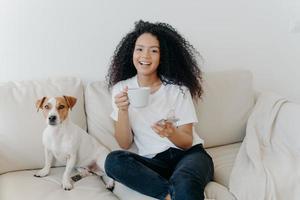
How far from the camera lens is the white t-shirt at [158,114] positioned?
5.66 ft

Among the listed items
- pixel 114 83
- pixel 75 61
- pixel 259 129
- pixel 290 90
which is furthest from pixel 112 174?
pixel 290 90

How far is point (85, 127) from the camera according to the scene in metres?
1.88

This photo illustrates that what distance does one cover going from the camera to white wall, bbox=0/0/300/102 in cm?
188

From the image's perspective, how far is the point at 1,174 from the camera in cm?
173

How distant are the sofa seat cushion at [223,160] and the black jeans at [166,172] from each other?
0.09 meters

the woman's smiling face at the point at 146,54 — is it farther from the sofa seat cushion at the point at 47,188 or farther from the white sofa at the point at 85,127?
the sofa seat cushion at the point at 47,188

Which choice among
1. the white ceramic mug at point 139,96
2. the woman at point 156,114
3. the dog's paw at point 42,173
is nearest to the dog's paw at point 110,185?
the woman at point 156,114

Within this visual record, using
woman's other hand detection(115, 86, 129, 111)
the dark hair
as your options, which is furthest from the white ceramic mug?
the dark hair

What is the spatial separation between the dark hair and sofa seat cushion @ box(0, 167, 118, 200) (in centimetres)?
50

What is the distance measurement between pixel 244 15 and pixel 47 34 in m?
1.16

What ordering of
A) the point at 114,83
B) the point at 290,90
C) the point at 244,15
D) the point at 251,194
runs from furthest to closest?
the point at 290,90 → the point at 244,15 → the point at 114,83 → the point at 251,194

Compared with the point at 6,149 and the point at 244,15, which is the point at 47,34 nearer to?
the point at 6,149

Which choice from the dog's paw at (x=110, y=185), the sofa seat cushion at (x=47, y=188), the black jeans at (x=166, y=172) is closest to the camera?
the black jeans at (x=166, y=172)

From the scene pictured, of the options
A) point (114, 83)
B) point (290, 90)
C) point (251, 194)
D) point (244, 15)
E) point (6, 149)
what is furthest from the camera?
point (290, 90)
